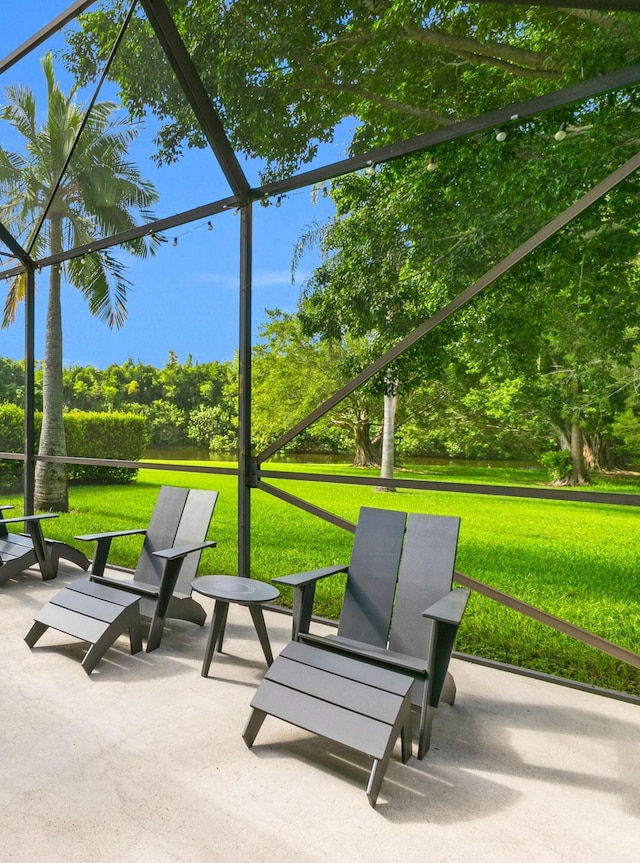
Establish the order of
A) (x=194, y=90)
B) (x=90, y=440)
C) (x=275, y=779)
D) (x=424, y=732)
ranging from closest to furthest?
(x=275, y=779) → (x=424, y=732) → (x=194, y=90) → (x=90, y=440)

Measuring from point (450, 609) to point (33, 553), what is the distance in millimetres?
4277

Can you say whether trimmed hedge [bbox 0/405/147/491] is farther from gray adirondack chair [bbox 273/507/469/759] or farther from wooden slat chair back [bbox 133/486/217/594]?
gray adirondack chair [bbox 273/507/469/759]

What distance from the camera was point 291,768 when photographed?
212 cm

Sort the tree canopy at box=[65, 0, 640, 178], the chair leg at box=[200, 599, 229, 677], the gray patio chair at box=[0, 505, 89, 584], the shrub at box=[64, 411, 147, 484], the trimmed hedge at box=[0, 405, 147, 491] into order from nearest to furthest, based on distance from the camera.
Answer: the chair leg at box=[200, 599, 229, 677] → the gray patio chair at box=[0, 505, 89, 584] → the tree canopy at box=[65, 0, 640, 178] → the trimmed hedge at box=[0, 405, 147, 491] → the shrub at box=[64, 411, 147, 484]

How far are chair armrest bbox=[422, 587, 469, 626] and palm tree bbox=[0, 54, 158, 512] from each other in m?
6.51

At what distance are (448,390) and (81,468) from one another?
32.2ft

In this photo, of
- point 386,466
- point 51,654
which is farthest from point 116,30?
point 386,466

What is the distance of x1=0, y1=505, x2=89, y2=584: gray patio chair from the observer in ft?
15.3

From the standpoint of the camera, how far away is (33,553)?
4855 mm

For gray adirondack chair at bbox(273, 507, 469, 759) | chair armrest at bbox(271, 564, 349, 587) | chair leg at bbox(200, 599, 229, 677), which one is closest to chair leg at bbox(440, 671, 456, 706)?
gray adirondack chair at bbox(273, 507, 469, 759)

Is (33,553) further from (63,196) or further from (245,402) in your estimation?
(63,196)

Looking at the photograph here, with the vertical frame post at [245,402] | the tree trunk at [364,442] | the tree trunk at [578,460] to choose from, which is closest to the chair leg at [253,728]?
the vertical frame post at [245,402]

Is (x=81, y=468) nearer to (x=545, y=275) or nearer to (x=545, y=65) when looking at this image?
(x=545, y=275)

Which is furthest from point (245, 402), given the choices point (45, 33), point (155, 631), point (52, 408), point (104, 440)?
point (104, 440)
